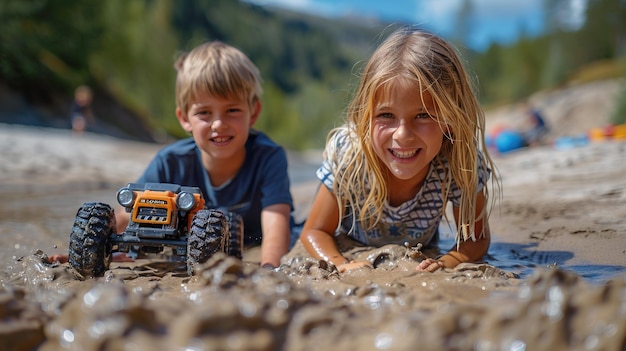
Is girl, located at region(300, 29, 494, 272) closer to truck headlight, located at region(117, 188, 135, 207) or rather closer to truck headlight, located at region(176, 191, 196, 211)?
truck headlight, located at region(176, 191, 196, 211)

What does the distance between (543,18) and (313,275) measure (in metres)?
61.9

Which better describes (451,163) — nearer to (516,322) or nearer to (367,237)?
(367,237)

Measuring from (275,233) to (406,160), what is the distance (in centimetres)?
97

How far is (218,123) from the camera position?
329 cm

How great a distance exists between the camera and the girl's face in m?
2.66

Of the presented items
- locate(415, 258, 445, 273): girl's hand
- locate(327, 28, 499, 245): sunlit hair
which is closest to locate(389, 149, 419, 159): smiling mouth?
locate(327, 28, 499, 245): sunlit hair

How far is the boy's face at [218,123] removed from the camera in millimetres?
3334

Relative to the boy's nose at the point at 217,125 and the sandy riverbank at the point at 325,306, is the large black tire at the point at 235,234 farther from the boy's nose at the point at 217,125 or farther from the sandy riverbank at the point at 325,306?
the boy's nose at the point at 217,125

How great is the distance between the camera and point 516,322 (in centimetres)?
133

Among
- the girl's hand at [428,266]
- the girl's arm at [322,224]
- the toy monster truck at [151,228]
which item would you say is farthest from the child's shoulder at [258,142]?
the girl's hand at [428,266]

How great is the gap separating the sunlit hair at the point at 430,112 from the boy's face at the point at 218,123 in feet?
2.17

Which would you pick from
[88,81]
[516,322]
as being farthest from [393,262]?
[88,81]

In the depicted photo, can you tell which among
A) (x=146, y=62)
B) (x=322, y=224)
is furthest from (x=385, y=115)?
(x=146, y=62)

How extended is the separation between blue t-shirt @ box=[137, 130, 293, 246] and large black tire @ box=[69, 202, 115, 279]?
3.18ft
